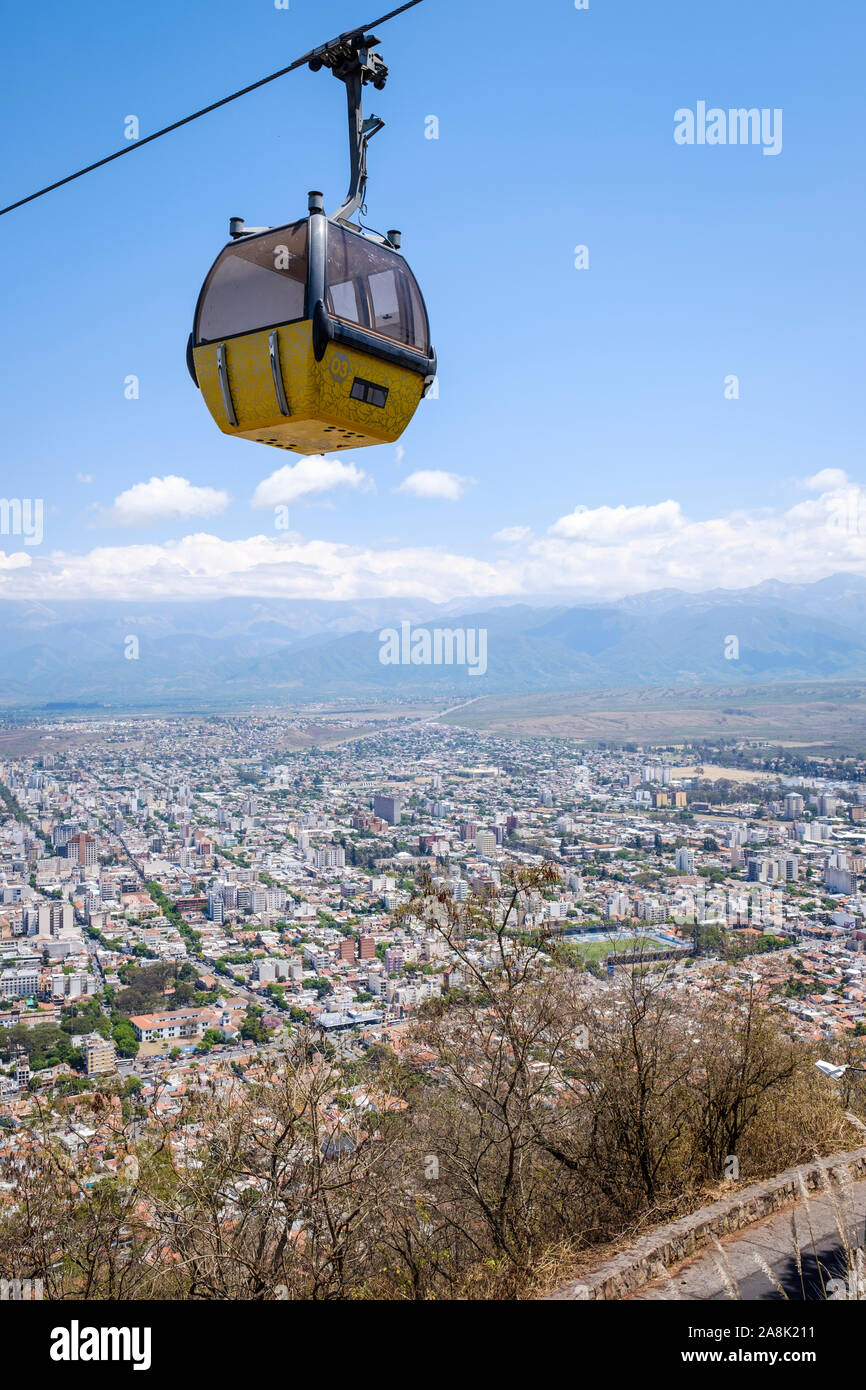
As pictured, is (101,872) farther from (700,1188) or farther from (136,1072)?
(700,1188)

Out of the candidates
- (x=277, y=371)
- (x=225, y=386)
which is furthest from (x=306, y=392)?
(x=225, y=386)

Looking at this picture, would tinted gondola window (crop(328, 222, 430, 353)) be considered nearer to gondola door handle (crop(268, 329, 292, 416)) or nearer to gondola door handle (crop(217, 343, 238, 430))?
gondola door handle (crop(268, 329, 292, 416))

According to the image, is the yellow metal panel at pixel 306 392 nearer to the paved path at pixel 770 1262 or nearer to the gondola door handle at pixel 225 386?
the gondola door handle at pixel 225 386

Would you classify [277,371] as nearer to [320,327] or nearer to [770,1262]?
[320,327]

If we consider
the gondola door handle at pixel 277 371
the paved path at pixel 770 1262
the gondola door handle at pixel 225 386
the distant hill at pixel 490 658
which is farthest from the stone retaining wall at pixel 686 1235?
the distant hill at pixel 490 658

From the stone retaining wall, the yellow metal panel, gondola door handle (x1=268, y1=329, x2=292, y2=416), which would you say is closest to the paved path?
the stone retaining wall
